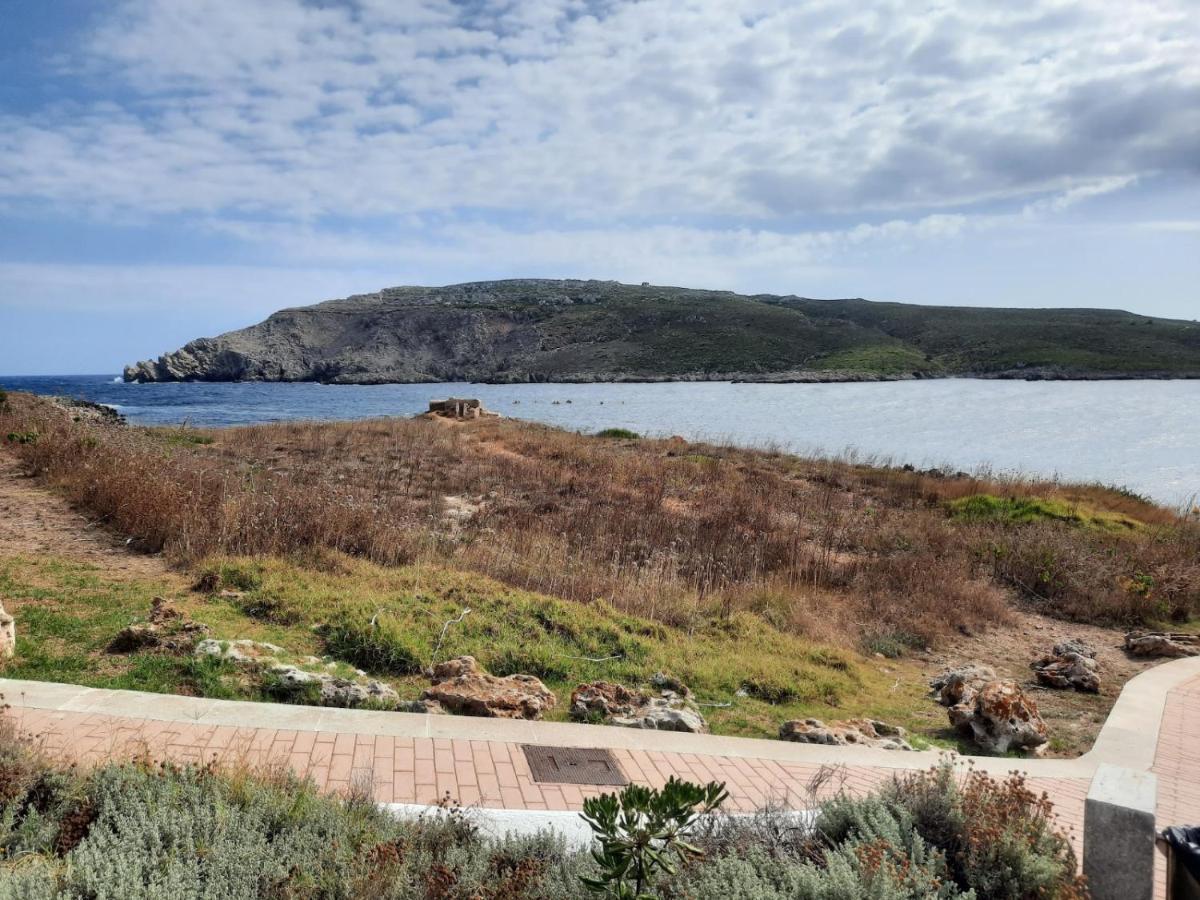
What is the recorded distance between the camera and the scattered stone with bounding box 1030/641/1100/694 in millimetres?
9031

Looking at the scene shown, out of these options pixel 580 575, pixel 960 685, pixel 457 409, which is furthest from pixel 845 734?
pixel 457 409

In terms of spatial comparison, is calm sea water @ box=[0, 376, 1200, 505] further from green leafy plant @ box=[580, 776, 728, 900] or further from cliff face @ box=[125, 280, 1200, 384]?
green leafy plant @ box=[580, 776, 728, 900]

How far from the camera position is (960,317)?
123 meters

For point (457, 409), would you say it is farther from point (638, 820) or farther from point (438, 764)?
point (638, 820)

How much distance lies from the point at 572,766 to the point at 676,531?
913cm

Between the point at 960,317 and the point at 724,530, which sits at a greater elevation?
the point at 960,317

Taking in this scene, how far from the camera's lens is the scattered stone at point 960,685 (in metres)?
8.13

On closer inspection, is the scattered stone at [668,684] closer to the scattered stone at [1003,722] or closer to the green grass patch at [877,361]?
the scattered stone at [1003,722]

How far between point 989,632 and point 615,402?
52.5 meters

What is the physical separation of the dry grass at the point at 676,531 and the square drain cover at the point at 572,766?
4.51 m

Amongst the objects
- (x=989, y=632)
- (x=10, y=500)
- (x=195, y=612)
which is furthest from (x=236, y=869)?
(x=10, y=500)

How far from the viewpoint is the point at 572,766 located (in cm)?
522

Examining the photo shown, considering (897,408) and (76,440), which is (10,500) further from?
(897,408)

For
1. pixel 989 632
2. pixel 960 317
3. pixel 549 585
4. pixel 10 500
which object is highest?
pixel 960 317
